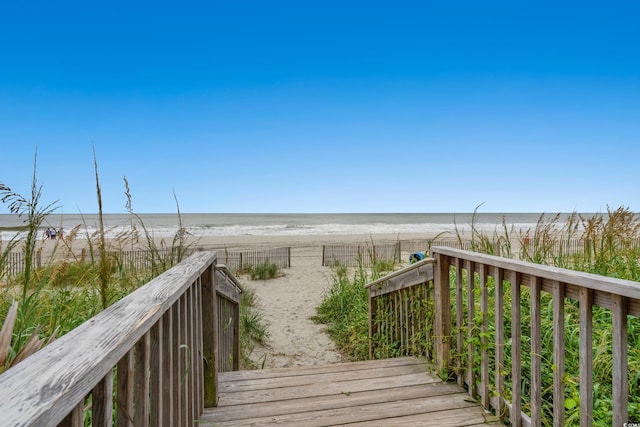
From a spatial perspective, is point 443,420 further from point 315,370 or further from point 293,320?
point 293,320

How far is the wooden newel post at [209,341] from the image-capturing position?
242cm

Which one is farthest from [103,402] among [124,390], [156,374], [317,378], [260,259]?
[260,259]

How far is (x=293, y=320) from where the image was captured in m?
7.17

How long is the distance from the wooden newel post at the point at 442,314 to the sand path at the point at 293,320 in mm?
2579

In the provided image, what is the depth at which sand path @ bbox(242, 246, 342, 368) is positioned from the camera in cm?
532

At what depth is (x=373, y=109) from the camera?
34188 mm

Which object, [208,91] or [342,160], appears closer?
[208,91]

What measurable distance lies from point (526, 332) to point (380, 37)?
21022 mm

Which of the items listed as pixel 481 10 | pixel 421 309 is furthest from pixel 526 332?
pixel 481 10

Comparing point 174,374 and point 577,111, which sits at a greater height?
point 577,111

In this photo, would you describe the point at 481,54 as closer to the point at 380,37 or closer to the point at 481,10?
the point at 481,10

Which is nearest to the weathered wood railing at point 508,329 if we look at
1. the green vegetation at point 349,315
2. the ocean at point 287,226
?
the green vegetation at point 349,315

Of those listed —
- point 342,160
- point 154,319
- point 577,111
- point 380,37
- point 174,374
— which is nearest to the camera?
point 154,319

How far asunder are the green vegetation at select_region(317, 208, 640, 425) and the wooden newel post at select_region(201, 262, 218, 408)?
1.89m
